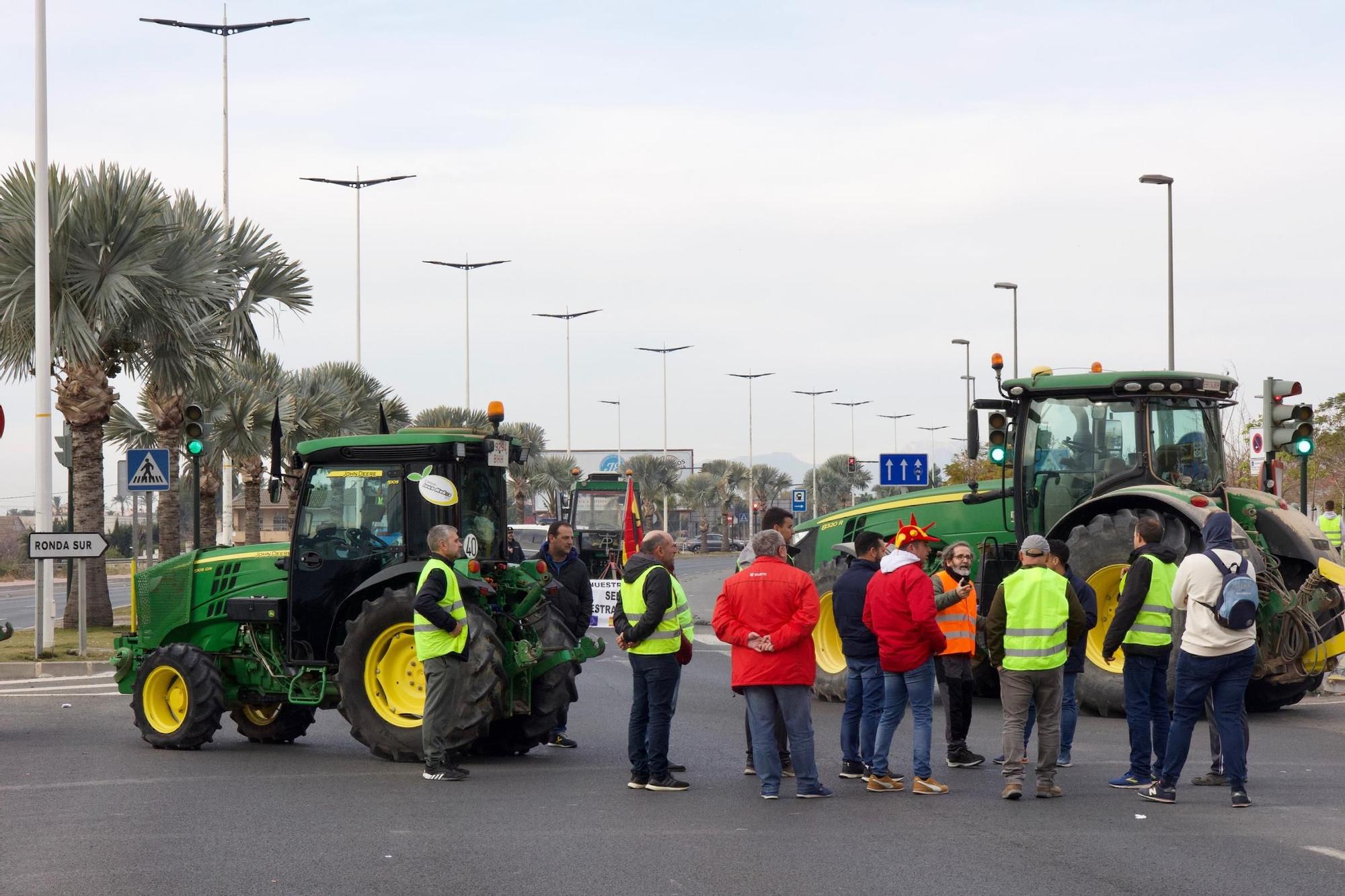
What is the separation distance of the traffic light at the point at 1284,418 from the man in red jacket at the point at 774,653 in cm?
1037

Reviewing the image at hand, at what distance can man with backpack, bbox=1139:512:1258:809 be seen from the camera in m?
10.1

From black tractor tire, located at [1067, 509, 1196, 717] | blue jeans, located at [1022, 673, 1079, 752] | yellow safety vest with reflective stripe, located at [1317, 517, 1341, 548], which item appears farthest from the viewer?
yellow safety vest with reflective stripe, located at [1317, 517, 1341, 548]

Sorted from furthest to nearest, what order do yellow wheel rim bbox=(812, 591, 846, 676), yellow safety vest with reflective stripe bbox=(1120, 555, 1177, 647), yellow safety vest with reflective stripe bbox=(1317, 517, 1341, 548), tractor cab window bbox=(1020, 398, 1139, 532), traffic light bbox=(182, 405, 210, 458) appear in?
yellow safety vest with reflective stripe bbox=(1317, 517, 1341, 548), traffic light bbox=(182, 405, 210, 458), yellow wheel rim bbox=(812, 591, 846, 676), tractor cab window bbox=(1020, 398, 1139, 532), yellow safety vest with reflective stripe bbox=(1120, 555, 1177, 647)

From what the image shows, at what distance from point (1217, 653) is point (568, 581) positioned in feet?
18.0

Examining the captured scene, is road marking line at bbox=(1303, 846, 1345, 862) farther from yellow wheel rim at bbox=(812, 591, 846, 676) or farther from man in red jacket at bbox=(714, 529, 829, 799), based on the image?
yellow wheel rim at bbox=(812, 591, 846, 676)

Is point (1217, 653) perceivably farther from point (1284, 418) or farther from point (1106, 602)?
point (1284, 418)

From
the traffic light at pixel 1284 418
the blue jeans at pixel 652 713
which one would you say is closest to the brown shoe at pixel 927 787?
the blue jeans at pixel 652 713

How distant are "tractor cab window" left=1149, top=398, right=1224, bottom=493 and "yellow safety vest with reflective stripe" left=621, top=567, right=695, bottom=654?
645cm

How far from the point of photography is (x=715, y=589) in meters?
45.8

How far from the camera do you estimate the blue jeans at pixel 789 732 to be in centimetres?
1031

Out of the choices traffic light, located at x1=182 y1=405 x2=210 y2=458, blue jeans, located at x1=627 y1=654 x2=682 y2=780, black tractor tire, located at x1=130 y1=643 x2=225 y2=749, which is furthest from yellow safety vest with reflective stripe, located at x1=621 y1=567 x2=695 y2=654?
traffic light, located at x1=182 y1=405 x2=210 y2=458

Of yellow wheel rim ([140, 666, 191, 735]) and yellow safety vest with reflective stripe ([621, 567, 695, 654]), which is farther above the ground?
yellow safety vest with reflective stripe ([621, 567, 695, 654])

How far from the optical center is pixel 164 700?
1318cm

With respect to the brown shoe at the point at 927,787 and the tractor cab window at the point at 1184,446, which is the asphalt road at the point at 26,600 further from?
the brown shoe at the point at 927,787
